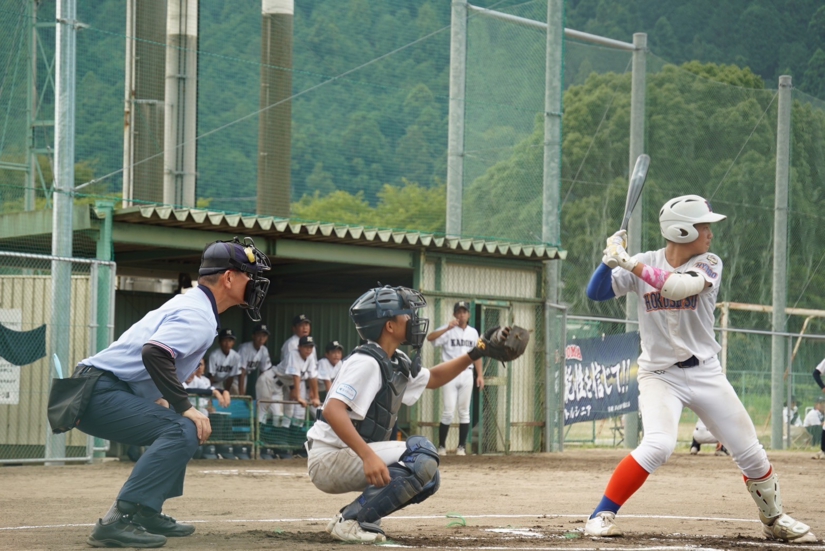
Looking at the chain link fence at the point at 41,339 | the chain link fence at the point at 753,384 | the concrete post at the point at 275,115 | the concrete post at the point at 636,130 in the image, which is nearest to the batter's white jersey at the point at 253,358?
the concrete post at the point at 275,115

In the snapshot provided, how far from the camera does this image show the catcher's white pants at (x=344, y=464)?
6.09 metres

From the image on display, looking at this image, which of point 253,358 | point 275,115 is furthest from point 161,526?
point 275,115

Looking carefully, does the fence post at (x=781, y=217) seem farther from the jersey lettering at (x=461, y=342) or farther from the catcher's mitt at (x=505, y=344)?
the catcher's mitt at (x=505, y=344)

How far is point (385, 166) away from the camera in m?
18.4

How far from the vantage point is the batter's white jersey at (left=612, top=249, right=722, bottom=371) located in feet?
22.0

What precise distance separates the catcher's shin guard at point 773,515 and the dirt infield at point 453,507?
13 cm

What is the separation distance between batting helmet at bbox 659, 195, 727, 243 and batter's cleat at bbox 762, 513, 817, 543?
173cm

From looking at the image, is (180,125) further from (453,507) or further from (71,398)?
(71,398)

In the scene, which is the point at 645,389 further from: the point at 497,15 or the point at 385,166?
the point at 497,15

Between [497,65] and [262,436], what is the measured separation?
8224 millimetres

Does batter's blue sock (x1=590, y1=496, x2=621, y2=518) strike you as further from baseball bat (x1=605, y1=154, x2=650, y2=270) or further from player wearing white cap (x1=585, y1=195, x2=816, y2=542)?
baseball bat (x1=605, y1=154, x2=650, y2=270)

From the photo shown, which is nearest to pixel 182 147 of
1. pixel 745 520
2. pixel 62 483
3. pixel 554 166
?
pixel 554 166

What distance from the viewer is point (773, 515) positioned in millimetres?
6715

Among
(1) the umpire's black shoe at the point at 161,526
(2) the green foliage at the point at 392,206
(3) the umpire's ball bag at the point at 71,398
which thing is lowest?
(1) the umpire's black shoe at the point at 161,526
